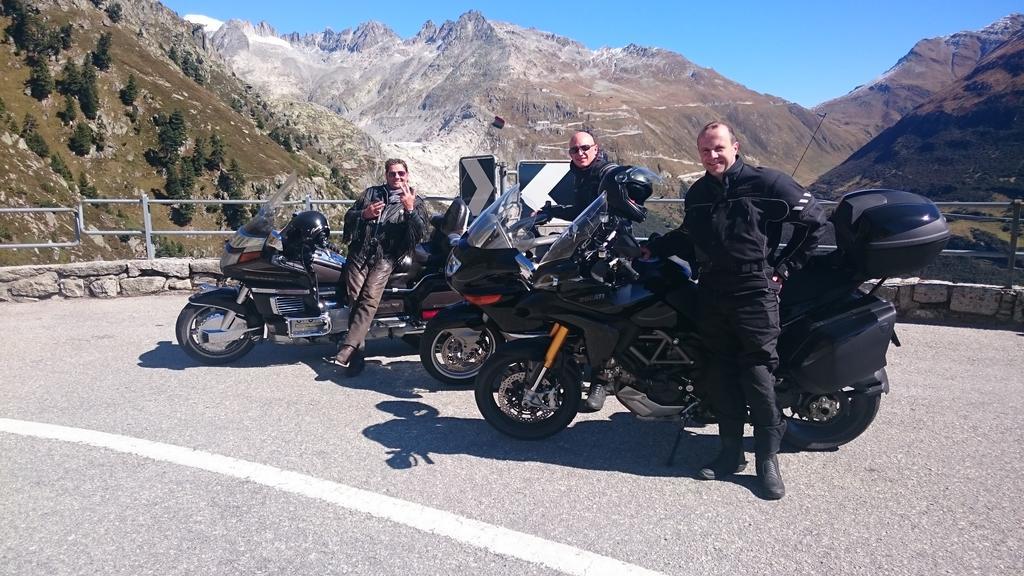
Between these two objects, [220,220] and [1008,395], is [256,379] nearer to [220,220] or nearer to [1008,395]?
[1008,395]

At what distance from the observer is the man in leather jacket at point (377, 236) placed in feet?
18.3

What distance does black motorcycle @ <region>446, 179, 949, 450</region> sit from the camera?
3551 mm

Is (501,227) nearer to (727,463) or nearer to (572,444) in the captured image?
(572,444)

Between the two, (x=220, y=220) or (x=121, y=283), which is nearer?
(x=121, y=283)

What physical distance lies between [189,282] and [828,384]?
830cm

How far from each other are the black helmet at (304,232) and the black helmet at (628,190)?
2834mm

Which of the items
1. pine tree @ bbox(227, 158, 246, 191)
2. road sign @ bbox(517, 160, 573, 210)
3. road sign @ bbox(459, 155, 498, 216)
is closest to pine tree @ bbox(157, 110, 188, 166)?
pine tree @ bbox(227, 158, 246, 191)

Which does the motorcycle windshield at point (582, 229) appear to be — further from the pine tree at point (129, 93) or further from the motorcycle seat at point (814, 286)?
the pine tree at point (129, 93)

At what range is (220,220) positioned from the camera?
93000 mm

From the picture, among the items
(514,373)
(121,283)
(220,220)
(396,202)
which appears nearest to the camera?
(514,373)

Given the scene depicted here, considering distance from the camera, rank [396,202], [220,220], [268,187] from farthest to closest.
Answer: [268,187] < [220,220] < [396,202]

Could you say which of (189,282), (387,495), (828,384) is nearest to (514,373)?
(387,495)

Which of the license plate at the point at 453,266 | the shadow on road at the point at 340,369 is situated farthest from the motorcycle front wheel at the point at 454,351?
the license plate at the point at 453,266

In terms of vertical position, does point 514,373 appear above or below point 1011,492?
above
